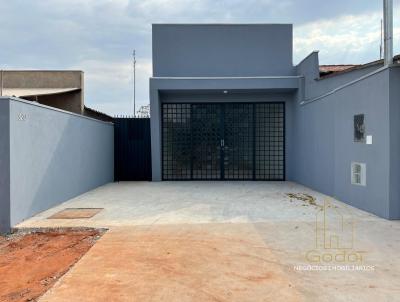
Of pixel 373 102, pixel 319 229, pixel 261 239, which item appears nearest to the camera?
pixel 261 239

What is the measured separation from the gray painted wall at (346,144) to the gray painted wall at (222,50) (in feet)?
5.46

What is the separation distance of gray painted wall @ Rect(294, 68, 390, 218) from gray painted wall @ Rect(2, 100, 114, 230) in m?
6.42

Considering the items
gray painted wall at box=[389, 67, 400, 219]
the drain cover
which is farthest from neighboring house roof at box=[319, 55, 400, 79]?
the drain cover

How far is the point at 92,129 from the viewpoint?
10.5m

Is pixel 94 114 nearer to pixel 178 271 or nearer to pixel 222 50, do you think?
pixel 222 50

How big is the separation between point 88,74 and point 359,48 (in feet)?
33.7

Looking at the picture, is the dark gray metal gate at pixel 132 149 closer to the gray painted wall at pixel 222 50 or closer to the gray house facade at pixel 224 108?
the gray house facade at pixel 224 108

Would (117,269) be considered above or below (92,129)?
below

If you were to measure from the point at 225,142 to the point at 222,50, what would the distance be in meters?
3.33

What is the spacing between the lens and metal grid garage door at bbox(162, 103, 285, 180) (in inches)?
504

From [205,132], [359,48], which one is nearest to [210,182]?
[205,132]

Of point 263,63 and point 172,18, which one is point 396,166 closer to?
point 263,63

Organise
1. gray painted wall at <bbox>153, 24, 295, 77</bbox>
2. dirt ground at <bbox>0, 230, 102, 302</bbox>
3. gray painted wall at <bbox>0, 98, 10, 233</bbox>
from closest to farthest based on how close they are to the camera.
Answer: dirt ground at <bbox>0, 230, 102, 302</bbox>
gray painted wall at <bbox>0, 98, 10, 233</bbox>
gray painted wall at <bbox>153, 24, 295, 77</bbox>

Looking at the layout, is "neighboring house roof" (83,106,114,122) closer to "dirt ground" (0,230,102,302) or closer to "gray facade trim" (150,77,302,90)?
"gray facade trim" (150,77,302,90)
